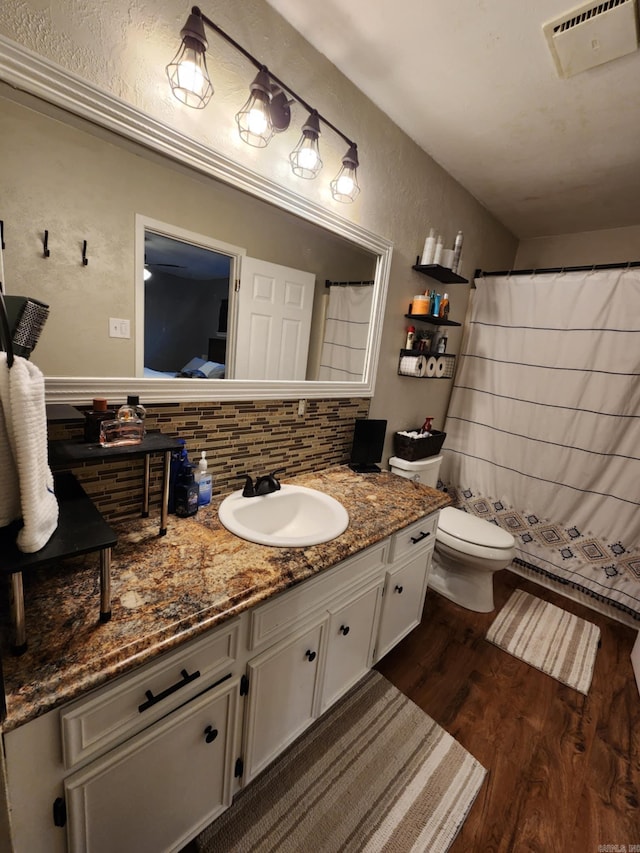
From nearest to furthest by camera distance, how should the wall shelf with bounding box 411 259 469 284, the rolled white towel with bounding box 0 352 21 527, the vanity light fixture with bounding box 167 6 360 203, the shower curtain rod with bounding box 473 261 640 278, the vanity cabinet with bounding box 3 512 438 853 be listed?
1. the rolled white towel with bounding box 0 352 21 527
2. the vanity cabinet with bounding box 3 512 438 853
3. the vanity light fixture with bounding box 167 6 360 203
4. the wall shelf with bounding box 411 259 469 284
5. the shower curtain rod with bounding box 473 261 640 278

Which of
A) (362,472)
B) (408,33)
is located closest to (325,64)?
(408,33)

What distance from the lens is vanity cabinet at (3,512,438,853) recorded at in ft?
1.99

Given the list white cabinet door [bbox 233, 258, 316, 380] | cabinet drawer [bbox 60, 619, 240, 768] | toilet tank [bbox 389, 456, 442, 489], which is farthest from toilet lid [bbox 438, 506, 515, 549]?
cabinet drawer [bbox 60, 619, 240, 768]

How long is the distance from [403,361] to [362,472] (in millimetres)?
663

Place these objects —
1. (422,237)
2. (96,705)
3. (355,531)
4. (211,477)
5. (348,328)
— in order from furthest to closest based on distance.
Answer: (422,237), (348,328), (211,477), (355,531), (96,705)

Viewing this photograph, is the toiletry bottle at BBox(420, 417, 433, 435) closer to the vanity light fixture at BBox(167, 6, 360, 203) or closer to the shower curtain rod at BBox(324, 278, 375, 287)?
the shower curtain rod at BBox(324, 278, 375, 287)

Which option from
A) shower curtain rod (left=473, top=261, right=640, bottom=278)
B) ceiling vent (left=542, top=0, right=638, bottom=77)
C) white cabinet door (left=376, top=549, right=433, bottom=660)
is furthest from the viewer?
shower curtain rod (left=473, top=261, right=640, bottom=278)

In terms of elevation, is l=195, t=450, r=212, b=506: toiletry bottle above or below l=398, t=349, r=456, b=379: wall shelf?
below

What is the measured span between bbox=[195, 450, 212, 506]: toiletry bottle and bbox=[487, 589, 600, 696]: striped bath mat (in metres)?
1.64

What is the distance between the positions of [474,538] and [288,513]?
1.10 metres

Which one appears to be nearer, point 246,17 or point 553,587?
point 246,17

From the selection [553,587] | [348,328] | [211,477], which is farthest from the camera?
[553,587]

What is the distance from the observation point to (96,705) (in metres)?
0.62

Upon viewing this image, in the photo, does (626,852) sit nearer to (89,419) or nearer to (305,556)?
(305,556)
